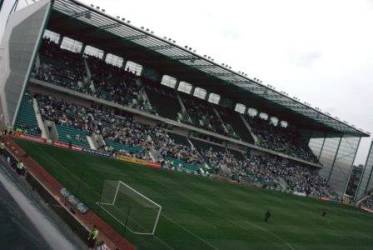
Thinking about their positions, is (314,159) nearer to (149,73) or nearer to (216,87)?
(216,87)

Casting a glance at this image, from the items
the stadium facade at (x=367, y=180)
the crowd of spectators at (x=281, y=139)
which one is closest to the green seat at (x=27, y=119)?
the crowd of spectators at (x=281, y=139)

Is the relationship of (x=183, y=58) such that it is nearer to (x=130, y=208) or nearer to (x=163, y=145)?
(x=163, y=145)

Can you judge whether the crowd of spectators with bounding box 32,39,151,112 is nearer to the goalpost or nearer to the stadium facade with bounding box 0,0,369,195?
the stadium facade with bounding box 0,0,369,195

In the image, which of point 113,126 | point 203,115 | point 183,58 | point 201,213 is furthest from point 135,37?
point 203,115

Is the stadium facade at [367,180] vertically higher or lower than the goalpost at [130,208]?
higher

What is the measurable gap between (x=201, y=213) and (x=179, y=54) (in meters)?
26.2

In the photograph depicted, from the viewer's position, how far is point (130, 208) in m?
29.5

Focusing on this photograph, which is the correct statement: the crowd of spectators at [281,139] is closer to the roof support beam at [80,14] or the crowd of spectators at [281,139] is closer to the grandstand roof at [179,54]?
the grandstand roof at [179,54]

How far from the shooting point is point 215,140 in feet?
252

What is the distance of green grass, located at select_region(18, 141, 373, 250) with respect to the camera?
29469mm

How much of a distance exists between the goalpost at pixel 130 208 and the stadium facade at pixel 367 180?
270ft

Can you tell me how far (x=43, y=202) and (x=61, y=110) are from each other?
2811 cm

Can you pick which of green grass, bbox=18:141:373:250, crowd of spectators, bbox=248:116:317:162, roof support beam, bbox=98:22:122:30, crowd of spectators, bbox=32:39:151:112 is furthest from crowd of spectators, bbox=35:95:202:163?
crowd of spectators, bbox=248:116:317:162

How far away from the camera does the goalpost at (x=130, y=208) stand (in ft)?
90.7
